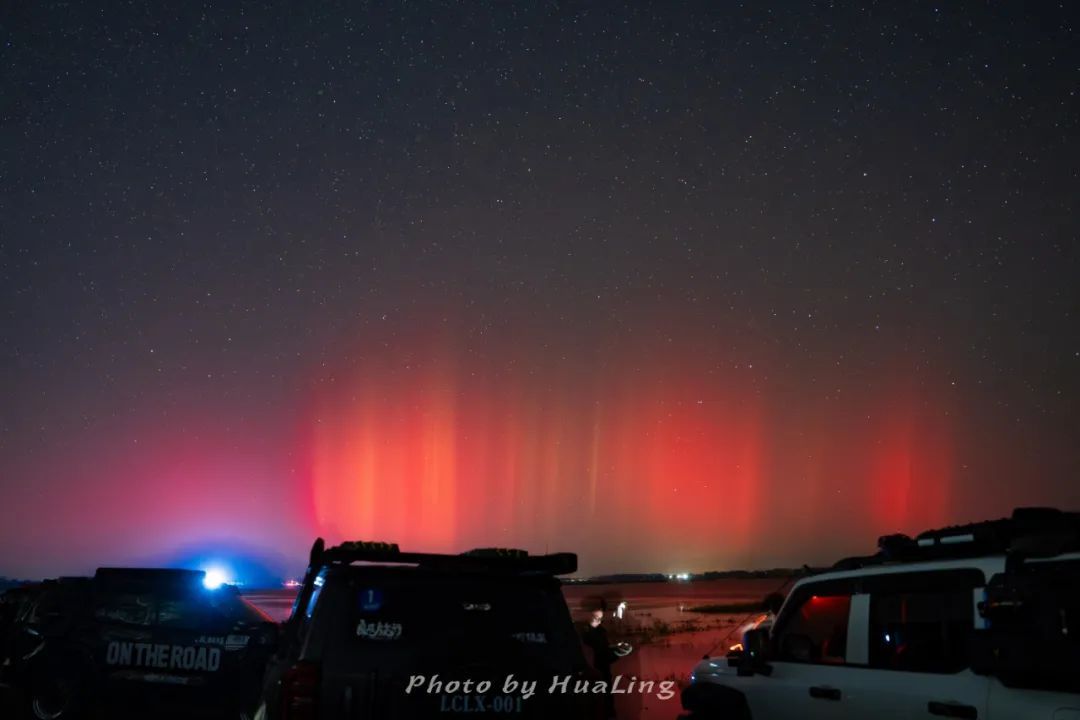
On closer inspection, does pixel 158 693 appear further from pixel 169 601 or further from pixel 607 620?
pixel 607 620

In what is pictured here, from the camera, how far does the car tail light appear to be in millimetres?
5566

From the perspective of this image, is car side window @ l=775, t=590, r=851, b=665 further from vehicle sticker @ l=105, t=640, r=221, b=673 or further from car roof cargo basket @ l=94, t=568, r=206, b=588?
car roof cargo basket @ l=94, t=568, r=206, b=588

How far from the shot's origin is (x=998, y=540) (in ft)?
19.1

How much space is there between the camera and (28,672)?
39.1ft

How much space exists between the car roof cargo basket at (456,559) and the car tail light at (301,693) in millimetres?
751

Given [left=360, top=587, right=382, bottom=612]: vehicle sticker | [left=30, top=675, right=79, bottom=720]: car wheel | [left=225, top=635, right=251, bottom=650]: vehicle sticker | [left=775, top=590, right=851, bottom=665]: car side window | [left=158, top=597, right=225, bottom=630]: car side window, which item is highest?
[left=360, top=587, right=382, bottom=612]: vehicle sticker

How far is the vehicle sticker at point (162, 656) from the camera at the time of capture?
11664mm

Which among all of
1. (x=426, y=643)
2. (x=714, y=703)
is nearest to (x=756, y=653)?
(x=714, y=703)

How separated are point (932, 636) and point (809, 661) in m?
1.29

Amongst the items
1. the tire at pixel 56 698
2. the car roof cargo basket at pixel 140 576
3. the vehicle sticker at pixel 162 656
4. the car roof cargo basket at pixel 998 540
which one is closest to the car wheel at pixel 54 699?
the tire at pixel 56 698

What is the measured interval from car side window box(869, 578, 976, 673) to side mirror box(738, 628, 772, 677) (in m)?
1.22

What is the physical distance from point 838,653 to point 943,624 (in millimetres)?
1453

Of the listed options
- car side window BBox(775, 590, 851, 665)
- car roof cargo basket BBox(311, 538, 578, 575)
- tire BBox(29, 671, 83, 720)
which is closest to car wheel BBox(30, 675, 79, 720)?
tire BBox(29, 671, 83, 720)

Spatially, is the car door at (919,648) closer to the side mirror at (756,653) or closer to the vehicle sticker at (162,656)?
the side mirror at (756,653)
